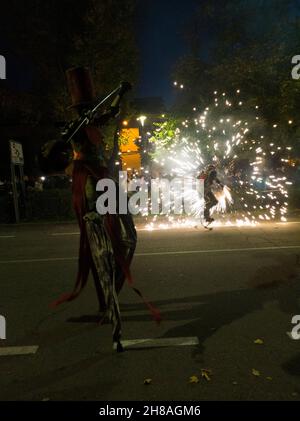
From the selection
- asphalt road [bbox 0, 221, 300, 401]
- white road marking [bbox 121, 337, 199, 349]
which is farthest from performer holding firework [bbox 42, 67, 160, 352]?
asphalt road [bbox 0, 221, 300, 401]

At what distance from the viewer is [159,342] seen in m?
4.77

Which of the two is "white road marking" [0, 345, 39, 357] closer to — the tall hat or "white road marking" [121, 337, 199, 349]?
"white road marking" [121, 337, 199, 349]

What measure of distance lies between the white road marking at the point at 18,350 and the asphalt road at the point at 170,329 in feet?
0.28

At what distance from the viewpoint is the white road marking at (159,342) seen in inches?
184

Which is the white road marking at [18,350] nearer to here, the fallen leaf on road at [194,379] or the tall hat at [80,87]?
the fallen leaf on road at [194,379]

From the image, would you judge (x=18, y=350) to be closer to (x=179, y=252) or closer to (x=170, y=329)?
(x=170, y=329)

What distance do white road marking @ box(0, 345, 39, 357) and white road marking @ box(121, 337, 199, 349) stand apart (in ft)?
3.01

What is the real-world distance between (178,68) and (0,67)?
8205 mm

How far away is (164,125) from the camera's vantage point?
76.1 feet

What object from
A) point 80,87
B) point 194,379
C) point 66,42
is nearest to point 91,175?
point 80,87

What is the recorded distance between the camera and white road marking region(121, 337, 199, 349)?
4.68 m

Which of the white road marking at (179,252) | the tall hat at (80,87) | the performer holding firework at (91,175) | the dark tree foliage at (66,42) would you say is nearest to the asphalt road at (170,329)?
the white road marking at (179,252)
